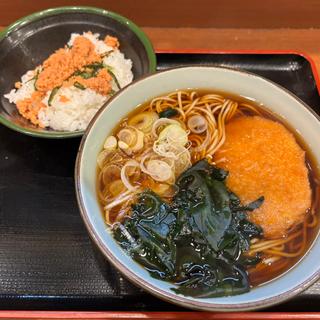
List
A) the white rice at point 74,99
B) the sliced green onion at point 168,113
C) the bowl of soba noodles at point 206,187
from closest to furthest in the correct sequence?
the bowl of soba noodles at point 206,187 < the sliced green onion at point 168,113 < the white rice at point 74,99

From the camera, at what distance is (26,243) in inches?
69.5

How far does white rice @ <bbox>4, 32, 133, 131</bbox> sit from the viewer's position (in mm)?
2004

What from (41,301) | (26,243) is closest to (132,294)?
(41,301)

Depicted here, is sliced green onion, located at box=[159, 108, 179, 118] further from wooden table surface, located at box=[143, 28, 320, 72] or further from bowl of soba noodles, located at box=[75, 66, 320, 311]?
wooden table surface, located at box=[143, 28, 320, 72]

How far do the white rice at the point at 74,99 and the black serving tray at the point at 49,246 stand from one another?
0.10 metres

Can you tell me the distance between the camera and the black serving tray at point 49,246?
1657mm

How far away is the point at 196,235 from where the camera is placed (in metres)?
1.57

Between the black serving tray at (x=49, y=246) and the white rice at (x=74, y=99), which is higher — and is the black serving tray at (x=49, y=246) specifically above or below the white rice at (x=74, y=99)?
below

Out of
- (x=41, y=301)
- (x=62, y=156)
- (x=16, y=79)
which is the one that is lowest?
(x=41, y=301)

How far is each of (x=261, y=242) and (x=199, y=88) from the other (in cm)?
71

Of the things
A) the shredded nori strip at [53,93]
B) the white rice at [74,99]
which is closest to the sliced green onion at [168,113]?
the white rice at [74,99]

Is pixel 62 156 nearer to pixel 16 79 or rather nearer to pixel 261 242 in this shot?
pixel 16 79

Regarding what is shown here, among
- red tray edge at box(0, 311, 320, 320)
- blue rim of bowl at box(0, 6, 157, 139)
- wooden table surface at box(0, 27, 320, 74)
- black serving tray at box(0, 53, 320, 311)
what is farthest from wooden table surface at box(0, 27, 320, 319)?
red tray edge at box(0, 311, 320, 320)

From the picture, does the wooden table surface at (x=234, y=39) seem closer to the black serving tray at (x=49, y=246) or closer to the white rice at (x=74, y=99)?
the white rice at (x=74, y=99)
